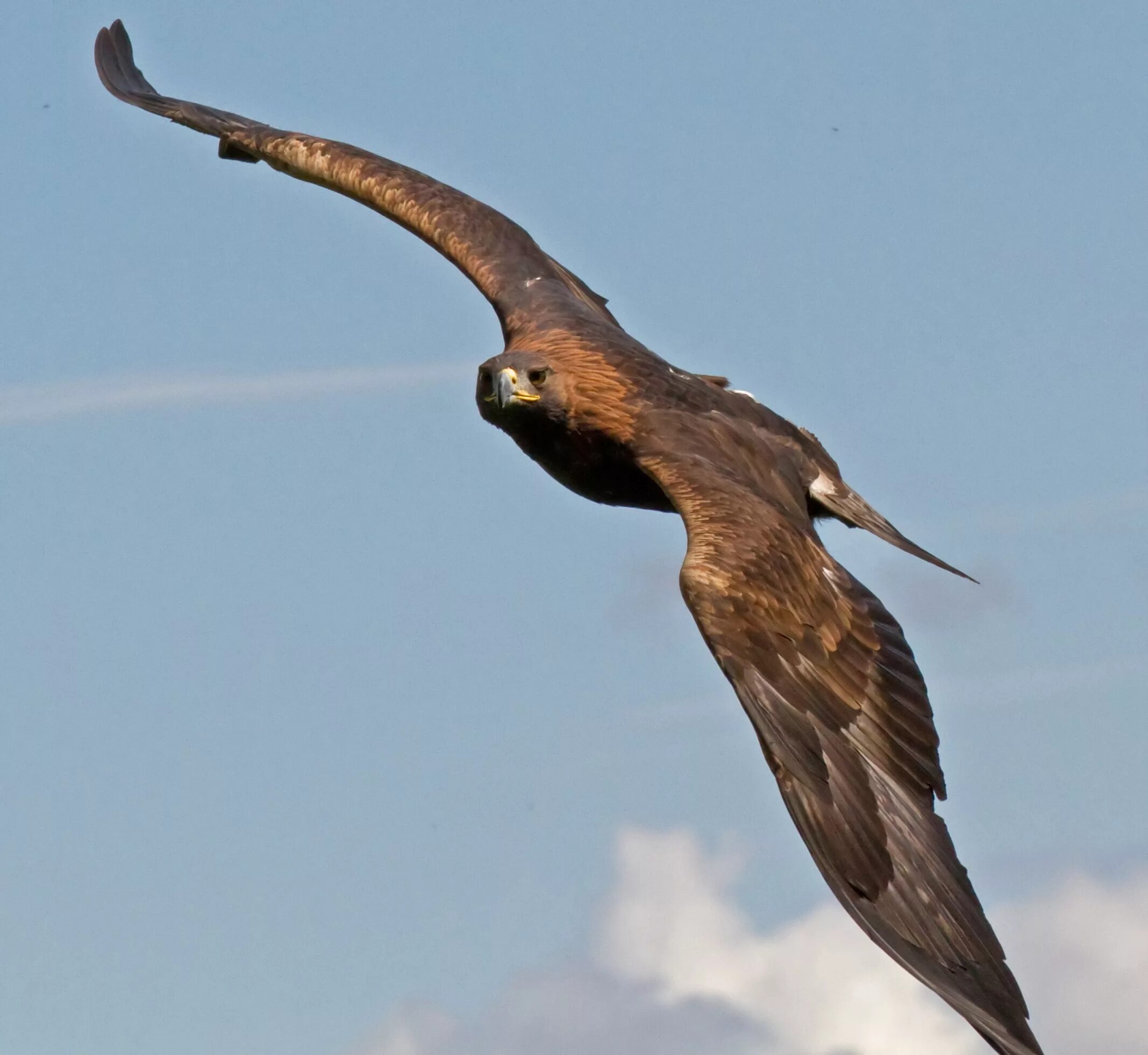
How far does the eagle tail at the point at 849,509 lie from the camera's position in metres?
12.8

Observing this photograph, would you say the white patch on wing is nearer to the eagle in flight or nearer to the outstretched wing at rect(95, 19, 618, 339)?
the eagle in flight

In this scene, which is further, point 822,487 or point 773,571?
point 822,487

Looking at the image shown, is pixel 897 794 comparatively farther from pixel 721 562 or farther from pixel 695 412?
pixel 695 412

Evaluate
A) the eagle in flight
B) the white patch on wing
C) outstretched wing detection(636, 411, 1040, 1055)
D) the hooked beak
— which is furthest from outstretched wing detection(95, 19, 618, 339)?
outstretched wing detection(636, 411, 1040, 1055)

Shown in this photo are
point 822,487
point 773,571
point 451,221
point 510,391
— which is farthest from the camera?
point 451,221

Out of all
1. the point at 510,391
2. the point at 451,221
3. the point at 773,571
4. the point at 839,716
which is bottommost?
the point at 839,716

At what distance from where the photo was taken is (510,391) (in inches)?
491

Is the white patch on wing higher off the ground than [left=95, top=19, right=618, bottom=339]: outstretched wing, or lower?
lower

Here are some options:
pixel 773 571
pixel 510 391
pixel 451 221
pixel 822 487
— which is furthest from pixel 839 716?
pixel 451 221

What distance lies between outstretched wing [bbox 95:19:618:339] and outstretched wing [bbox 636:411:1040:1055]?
6.36 ft

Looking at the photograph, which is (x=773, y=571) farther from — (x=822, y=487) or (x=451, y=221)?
(x=451, y=221)

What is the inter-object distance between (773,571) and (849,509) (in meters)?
1.75

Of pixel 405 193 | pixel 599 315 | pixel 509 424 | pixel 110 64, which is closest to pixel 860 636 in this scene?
pixel 509 424

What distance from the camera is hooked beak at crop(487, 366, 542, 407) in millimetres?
12469
